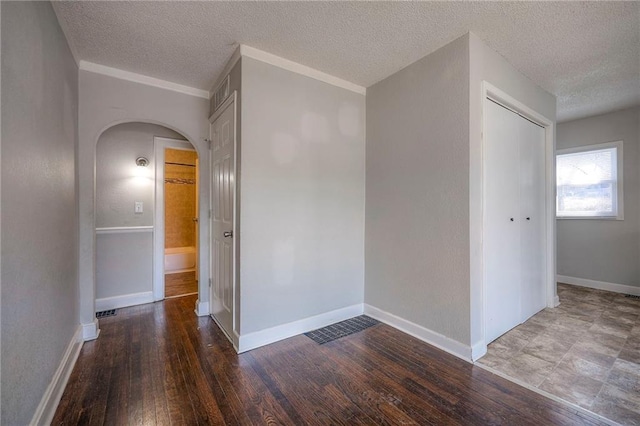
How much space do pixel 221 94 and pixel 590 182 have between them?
5.17 metres

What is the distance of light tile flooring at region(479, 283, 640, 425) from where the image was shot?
5.52 feet

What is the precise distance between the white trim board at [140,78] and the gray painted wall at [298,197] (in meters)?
1.06

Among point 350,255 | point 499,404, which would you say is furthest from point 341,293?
point 499,404

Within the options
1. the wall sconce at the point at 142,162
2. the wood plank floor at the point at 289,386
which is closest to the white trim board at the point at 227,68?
the wall sconce at the point at 142,162

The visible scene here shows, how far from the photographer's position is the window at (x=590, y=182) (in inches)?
147

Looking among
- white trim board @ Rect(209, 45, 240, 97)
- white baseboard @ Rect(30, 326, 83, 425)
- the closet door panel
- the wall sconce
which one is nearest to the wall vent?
white trim board @ Rect(209, 45, 240, 97)

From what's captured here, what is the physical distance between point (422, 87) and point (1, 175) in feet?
9.05

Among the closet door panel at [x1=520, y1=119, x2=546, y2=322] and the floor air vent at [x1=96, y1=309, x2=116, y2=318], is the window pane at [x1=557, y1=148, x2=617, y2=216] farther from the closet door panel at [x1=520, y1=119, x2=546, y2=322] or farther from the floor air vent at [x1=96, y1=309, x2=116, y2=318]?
the floor air vent at [x1=96, y1=309, x2=116, y2=318]

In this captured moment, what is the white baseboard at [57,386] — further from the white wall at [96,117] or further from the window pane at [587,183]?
the window pane at [587,183]

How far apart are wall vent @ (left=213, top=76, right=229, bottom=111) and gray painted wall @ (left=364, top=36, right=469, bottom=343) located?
1.51m

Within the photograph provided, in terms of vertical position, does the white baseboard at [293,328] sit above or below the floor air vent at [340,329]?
above

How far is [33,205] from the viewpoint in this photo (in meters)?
1.40

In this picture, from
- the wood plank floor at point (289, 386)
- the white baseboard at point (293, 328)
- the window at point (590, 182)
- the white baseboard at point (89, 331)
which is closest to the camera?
the wood plank floor at point (289, 386)

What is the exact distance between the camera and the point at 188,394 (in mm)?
1721
